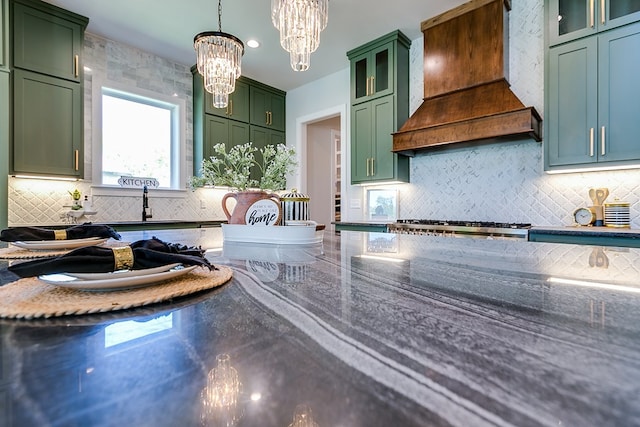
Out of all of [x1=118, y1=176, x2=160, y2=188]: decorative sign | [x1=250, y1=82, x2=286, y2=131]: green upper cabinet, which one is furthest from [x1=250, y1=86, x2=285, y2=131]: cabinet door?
[x1=118, y1=176, x2=160, y2=188]: decorative sign

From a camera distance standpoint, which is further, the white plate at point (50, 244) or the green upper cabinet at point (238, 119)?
the green upper cabinet at point (238, 119)

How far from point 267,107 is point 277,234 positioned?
4001 millimetres

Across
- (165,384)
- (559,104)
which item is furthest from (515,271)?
(559,104)

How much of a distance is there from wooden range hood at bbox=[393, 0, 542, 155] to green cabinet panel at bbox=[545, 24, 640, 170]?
203 millimetres

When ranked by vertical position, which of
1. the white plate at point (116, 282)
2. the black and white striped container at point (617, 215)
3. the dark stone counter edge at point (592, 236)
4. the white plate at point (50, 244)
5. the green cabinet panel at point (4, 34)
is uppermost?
the green cabinet panel at point (4, 34)

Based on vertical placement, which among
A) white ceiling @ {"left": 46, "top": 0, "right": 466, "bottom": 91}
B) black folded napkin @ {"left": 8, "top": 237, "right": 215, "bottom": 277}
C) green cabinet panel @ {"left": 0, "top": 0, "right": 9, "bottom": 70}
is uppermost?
white ceiling @ {"left": 46, "top": 0, "right": 466, "bottom": 91}

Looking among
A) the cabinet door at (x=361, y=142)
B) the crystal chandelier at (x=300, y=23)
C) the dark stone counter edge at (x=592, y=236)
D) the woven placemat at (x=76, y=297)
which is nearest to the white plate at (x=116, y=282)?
the woven placemat at (x=76, y=297)

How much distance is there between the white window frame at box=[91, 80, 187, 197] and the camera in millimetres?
3348

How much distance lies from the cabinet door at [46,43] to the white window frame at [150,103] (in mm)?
379

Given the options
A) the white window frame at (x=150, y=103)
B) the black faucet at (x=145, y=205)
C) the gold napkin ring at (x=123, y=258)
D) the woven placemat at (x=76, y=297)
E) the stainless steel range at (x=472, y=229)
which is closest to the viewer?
the woven placemat at (x=76, y=297)

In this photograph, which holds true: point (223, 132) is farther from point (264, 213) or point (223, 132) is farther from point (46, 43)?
point (264, 213)

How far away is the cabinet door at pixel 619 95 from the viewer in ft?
7.23

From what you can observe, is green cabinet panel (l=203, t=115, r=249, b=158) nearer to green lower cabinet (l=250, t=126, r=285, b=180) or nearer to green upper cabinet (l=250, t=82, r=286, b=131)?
green lower cabinet (l=250, t=126, r=285, b=180)

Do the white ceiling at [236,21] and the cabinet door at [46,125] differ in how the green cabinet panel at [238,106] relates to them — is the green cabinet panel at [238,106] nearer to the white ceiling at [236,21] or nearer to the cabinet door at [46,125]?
the white ceiling at [236,21]
